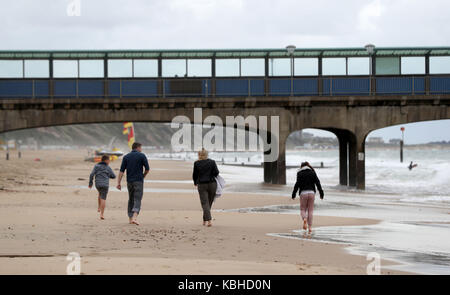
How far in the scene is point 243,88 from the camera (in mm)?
29062

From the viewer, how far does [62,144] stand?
189625 millimetres

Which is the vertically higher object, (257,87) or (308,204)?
(257,87)

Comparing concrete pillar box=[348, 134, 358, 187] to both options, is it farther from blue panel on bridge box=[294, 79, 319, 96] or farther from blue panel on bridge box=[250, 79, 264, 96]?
blue panel on bridge box=[250, 79, 264, 96]

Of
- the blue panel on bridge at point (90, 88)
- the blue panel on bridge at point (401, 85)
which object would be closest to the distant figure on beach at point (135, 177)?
the blue panel on bridge at point (90, 88)

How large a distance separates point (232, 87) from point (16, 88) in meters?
11.2

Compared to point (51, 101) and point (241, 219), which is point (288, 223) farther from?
point (51, 101)

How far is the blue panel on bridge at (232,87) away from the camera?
2903 centimetres

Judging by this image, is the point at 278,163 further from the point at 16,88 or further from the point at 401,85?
the point at 16,88

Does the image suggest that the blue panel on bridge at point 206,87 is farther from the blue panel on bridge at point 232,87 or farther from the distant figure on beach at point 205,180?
the distant figure on beach at point 205,180

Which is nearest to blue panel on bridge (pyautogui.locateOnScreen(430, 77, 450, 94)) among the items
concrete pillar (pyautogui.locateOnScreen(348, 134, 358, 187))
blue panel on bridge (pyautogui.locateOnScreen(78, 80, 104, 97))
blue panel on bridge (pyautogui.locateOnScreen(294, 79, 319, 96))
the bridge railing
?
the bridge railing

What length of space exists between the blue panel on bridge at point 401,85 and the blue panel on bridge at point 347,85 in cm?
73

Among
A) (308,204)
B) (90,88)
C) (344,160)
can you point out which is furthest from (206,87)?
(308,204)
